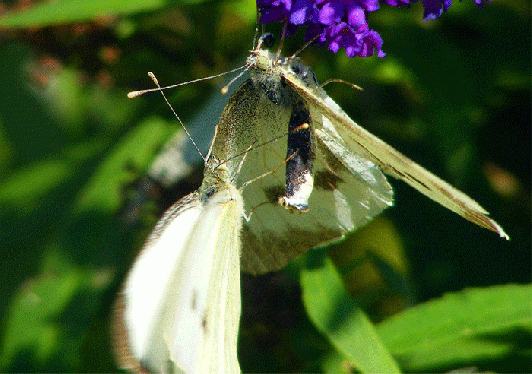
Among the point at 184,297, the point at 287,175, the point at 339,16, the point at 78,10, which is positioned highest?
the point at 78,10

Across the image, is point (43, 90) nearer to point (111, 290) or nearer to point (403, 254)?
point (111, 290)

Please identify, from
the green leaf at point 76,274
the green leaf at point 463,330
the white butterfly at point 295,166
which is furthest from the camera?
the green leaf at point 76,274

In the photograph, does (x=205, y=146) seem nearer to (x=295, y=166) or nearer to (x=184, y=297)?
(x=295, y=166)

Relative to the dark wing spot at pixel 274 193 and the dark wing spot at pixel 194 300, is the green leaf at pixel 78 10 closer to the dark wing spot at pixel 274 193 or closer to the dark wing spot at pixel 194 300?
the dark wing spot at pixel 274 193

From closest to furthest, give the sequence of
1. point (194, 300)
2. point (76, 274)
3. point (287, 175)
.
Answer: point (194, 300) < point (287, 175) < point (76, 274)

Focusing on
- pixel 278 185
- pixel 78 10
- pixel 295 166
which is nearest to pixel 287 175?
pixel 295 166

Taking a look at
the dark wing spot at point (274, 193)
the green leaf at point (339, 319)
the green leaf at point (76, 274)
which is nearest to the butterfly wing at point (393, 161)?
the dark wing spot at point (274, 193)
